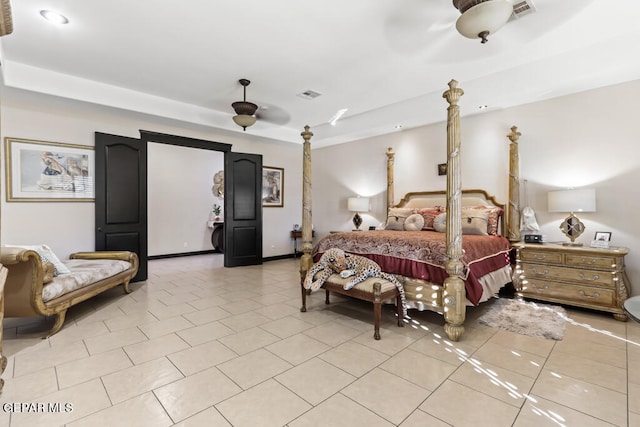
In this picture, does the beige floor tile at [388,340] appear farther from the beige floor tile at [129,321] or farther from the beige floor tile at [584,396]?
the beige floor tile at [129,321]

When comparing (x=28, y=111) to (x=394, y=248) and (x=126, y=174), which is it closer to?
(x=126, y=174)

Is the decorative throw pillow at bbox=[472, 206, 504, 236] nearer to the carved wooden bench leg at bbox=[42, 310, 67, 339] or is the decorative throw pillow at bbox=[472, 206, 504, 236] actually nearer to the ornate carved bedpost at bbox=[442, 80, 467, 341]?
the ornate carved bedpost at bbox=[442, 80, 467, 341]

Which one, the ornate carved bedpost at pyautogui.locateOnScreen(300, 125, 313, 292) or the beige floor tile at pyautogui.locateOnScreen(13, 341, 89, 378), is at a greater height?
the ornate carved bedpost at pyautogui.locateOnScreen(300, 125, 313, 292)

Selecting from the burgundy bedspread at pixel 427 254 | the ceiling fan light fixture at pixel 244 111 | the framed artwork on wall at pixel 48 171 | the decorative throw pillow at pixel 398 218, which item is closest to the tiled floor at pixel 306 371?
the burgundy bedspread at pixel 427 254

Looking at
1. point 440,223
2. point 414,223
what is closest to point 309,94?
point 414,223

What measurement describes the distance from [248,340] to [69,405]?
128 cm

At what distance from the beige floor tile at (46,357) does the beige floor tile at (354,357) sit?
2027 mm

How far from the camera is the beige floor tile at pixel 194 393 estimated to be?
1.86 metres

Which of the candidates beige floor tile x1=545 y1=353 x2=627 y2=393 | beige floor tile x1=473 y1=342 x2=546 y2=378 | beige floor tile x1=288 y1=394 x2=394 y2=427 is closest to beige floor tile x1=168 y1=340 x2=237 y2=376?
beige floor tile x1=288 y1=394 x2=394 y2=427

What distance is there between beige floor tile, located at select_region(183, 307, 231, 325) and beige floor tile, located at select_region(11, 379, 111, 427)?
46.8 inches

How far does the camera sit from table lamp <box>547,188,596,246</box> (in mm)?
3535

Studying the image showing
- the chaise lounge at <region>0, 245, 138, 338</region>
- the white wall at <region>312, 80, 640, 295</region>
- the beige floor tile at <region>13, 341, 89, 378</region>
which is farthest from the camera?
the white wall at <region>312, 80, 640, 295</region>

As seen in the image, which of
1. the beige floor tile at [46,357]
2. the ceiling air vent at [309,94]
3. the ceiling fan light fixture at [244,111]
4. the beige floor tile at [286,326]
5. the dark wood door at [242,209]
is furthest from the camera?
the dark wood door at [242,209]

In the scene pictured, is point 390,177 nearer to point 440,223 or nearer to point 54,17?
point 440,223
